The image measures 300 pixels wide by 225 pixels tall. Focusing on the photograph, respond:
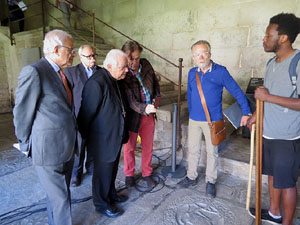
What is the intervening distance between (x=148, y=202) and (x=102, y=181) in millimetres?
649

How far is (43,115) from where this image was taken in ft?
5.07

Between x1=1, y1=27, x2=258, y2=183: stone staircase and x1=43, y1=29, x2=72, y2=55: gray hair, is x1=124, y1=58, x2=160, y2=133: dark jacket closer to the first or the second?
x1=43, y1=29, x2=72, y2=55: gray hair

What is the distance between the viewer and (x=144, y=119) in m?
2.59

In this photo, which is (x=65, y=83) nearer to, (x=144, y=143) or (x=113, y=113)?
(x=113, y=113)

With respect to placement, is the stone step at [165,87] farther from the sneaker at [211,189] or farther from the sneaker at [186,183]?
the sneaker at [211,189]

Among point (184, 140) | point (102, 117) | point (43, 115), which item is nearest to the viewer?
point (43, 115)

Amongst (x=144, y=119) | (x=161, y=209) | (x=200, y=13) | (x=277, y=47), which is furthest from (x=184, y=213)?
(x=200, y=13)

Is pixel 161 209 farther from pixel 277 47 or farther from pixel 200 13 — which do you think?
pixel 200 13

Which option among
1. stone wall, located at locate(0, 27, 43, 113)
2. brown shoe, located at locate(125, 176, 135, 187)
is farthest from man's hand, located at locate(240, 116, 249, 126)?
stone wall, located at locate(0, 27, 43, 113)

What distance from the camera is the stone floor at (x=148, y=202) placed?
6.94 ft

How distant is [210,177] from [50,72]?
2104mm

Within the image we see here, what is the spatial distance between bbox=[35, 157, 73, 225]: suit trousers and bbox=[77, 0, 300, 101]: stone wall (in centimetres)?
399

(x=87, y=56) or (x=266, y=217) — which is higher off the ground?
(x=87, y=56)

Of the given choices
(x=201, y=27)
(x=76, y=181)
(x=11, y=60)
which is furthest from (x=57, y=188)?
(x=11, y=60)
